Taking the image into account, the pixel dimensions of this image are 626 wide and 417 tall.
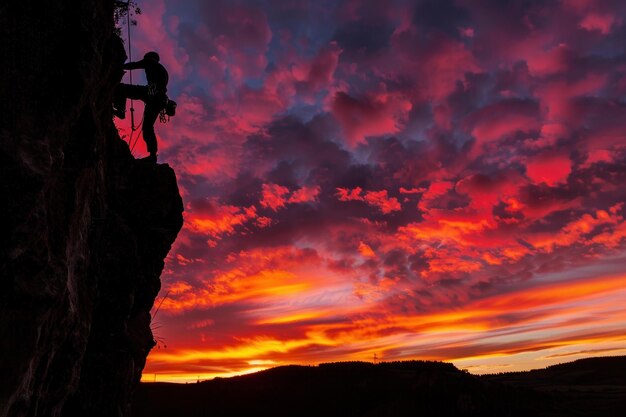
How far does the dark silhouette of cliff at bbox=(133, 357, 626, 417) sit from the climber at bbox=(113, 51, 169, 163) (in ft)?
94.8

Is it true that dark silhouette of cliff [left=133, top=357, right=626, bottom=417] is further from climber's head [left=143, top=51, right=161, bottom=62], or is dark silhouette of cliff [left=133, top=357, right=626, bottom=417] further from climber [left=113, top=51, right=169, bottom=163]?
climber's head [left=143, top=51, right=161, bottom=62]

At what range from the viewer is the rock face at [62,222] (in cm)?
642

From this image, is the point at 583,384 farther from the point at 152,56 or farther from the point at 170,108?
the point at 152,56

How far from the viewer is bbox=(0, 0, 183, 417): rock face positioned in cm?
642

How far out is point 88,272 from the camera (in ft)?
37.4

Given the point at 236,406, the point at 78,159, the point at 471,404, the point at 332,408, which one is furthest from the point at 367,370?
the point at 78,159

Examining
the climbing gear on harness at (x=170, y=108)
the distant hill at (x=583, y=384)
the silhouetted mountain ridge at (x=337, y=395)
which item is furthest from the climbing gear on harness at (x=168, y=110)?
the distant hill at (x=583, y=384)

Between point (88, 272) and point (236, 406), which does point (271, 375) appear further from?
point (88, 272)

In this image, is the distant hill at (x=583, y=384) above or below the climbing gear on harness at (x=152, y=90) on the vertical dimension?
below

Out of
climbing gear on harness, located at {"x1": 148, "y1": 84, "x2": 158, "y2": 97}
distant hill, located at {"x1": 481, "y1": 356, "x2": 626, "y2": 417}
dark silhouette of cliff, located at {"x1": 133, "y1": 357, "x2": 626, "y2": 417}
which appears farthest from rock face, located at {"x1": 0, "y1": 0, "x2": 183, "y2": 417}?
distant hill, located at {"x1": 481, "y1": 356, "x2": 626, "y2": 417}

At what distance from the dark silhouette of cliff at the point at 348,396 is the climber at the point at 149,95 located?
28894 mm

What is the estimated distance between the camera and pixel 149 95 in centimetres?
1589

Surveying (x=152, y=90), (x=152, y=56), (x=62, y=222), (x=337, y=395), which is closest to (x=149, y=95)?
(x=152, y=90)

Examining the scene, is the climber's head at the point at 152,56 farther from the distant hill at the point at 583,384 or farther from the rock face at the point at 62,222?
the distant hill at the point at 583,384
